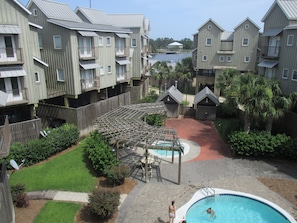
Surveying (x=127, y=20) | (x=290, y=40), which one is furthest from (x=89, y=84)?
(x=290, y=40)

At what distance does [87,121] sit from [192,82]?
32.0 metres

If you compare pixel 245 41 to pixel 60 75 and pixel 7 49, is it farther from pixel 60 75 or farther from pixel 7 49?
Answer: pixel 7 49

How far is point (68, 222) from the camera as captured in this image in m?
14.7

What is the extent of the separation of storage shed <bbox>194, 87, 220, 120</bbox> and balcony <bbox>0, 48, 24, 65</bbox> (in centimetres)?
2134

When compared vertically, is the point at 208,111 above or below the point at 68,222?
above

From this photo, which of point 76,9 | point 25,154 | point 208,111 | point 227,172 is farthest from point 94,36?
point 227,172

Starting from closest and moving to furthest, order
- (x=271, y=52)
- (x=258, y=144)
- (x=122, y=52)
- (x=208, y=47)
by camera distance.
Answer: (x=258, y=144) < (x=271, y=52) < (x=122, y=52) < (x=208, y=47)

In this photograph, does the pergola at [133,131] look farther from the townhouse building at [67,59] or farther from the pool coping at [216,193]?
the townhouse building at [67,59]

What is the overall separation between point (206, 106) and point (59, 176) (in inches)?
838

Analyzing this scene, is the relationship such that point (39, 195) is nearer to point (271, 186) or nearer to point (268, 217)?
point (268, 217)

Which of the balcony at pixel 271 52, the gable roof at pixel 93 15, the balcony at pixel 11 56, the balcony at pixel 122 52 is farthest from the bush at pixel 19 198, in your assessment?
the balcony at pixel 271 52

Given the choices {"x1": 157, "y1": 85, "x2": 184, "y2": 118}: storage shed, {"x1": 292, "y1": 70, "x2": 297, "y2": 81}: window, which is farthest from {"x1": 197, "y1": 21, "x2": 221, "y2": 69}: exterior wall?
{"x1": 292, "y1": 70, "x2": 297, "y2": 81}: window

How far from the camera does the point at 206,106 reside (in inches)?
1334

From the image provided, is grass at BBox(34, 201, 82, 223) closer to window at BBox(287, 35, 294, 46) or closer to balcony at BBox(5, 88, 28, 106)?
balcony at BBox(5, 88, 28, 106)
